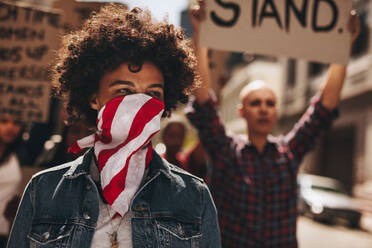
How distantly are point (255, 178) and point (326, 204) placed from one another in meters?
9.74

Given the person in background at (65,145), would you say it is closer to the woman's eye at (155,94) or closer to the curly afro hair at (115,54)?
the curly afro hair at (115,54)

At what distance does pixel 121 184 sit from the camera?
1397 millimetres

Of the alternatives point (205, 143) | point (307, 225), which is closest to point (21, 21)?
point (205, 143)

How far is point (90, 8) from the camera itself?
157 inches

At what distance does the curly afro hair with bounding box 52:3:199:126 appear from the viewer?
1.60 m

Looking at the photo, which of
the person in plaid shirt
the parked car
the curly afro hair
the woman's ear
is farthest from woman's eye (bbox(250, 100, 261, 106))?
the parked car

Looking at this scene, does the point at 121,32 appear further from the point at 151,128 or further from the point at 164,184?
the point at 164,184

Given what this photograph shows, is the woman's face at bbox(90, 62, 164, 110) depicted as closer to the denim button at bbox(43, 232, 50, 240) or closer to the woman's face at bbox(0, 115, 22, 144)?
the denim button at bbox(43, 232, 50, 240)

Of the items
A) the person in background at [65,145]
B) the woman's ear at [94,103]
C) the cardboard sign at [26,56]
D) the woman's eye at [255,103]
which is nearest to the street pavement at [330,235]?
the woman's eye at [255,103]

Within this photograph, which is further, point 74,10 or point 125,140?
point 74,10

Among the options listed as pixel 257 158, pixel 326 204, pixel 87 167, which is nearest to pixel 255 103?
pixel 257 158

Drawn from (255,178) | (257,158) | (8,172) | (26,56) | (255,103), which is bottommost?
(8,172)

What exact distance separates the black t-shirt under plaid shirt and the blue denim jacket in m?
1.05

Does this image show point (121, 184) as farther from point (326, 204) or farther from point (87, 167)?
point (326, 204)
